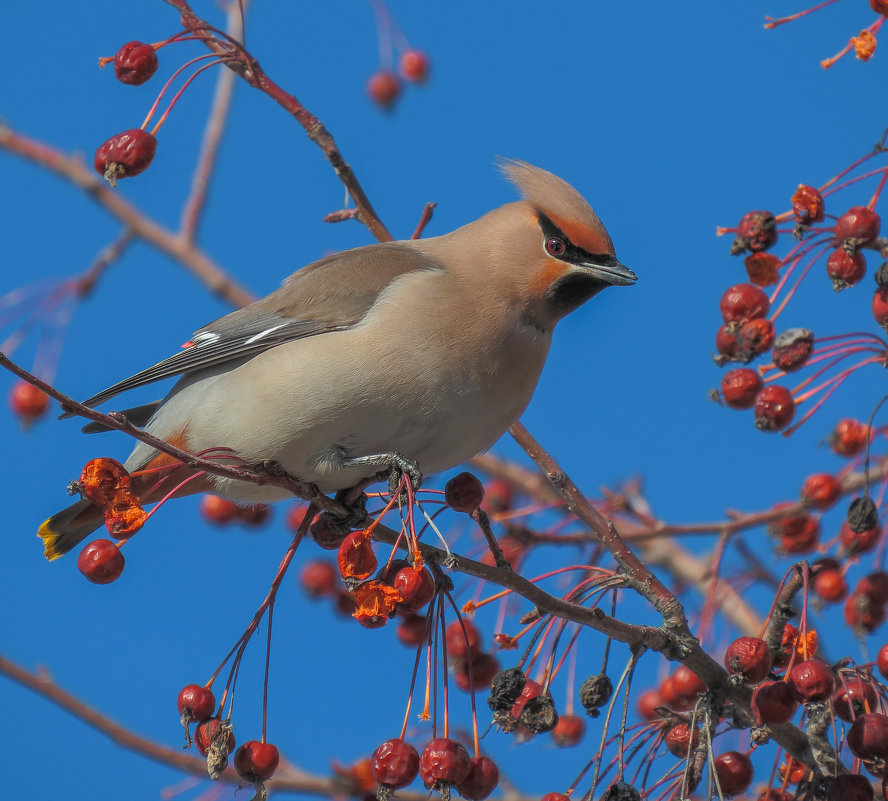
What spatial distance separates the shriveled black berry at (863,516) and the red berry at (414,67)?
380 centimetres

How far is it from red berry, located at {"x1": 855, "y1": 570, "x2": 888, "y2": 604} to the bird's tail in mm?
2305

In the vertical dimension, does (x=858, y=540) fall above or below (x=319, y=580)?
below

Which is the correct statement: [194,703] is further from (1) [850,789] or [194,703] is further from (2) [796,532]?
(2) [796,532]

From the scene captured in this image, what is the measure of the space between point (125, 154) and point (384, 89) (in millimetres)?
3184

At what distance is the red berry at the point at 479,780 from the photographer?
2848 millimetres

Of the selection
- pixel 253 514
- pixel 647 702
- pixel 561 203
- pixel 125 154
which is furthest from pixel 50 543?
pixel 647 702

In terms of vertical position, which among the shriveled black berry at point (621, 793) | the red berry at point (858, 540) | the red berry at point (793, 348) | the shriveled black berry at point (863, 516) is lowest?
the shriveled black berry at point (621, 793)

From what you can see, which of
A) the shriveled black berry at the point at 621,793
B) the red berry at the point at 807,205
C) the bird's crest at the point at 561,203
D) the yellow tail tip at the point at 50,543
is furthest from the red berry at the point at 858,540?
the yellow tail tip at the point at 50,543

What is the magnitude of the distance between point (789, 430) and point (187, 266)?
9.88ft

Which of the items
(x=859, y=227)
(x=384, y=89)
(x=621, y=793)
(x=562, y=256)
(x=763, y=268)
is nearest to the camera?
(x=621, y=793)

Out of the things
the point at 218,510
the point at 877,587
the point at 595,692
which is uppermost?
the point at 218,510

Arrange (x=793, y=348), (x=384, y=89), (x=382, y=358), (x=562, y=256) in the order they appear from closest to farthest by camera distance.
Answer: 1. (x=793, y=348)
2. (x=382, y=358)
3. (x=562, y=256)
4. (x=384, y=89)

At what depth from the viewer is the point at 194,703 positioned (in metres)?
2.85

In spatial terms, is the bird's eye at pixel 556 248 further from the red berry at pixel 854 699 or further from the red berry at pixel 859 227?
the red berry at pixel 854 699
